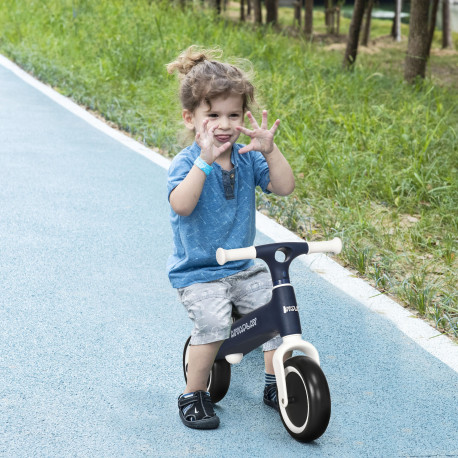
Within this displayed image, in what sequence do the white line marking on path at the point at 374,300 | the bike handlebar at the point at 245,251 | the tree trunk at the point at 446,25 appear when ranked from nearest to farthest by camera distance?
the bike handlebar at the point at 245,251
the white line marking on path at the point at 374,300
the tree trunk at the point at 446,25

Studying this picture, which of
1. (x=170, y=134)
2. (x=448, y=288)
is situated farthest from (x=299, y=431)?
(x=170, y=134)

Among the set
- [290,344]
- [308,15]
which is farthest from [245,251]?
[308,15]

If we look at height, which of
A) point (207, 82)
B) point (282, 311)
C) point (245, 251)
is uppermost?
point (207, 82)

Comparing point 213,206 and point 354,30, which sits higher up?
point 213,206

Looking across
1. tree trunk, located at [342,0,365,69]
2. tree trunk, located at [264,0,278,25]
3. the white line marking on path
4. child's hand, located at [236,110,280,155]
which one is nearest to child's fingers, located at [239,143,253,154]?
child's hand, located at [236,110,280,155]

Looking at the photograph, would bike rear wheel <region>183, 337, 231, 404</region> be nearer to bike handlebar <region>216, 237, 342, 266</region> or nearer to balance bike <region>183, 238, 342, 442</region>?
balance bike <region>183, 238, 342, 442</region>

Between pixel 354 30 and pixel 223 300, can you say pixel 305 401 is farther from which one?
pixel 354 30

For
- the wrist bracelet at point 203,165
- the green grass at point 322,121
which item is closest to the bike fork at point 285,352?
the wrist bracelet at point 203,165

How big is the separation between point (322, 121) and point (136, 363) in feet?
17.8

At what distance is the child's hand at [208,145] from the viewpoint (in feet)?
9.61

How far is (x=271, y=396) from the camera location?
10.6ft

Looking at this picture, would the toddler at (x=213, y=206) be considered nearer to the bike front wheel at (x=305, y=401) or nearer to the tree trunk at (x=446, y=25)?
the bike front wheel at (x=305, y=401)

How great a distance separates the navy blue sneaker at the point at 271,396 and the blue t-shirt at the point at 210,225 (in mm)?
503

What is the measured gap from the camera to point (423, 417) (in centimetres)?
319
